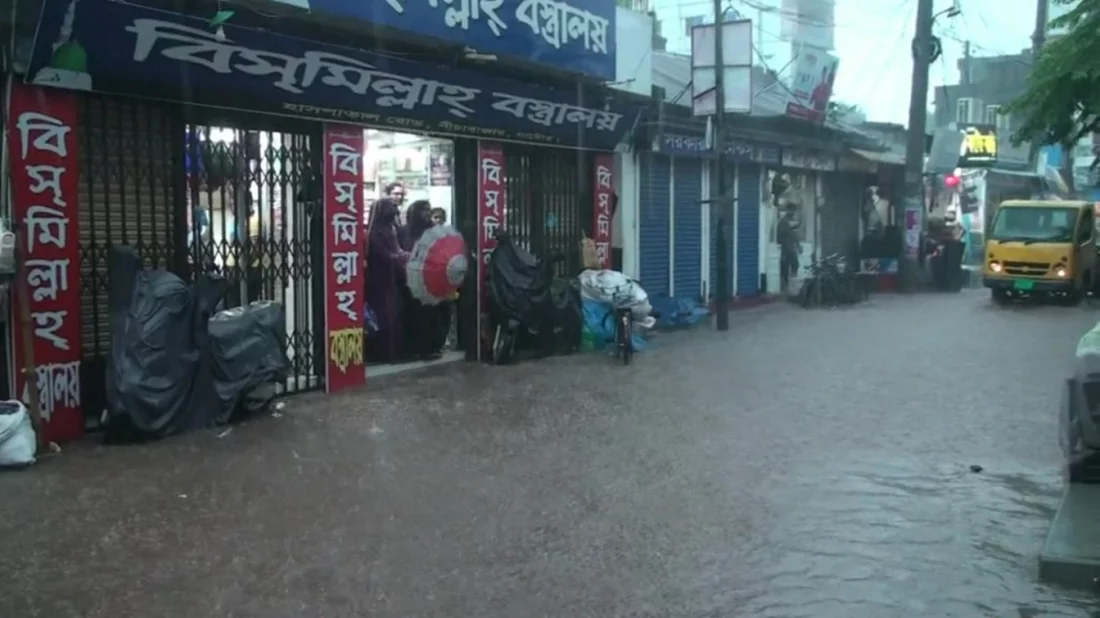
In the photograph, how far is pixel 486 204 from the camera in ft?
45.4

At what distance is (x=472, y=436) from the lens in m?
9.27

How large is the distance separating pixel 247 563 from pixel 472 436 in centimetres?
349

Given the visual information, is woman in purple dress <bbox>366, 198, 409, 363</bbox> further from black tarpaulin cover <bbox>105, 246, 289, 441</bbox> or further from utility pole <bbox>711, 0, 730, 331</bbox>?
utility pole <bbox>711, 0, 730, 331</bbox>

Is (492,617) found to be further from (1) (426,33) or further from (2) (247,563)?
(1) (426,33)

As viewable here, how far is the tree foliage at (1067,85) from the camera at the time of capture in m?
14.7

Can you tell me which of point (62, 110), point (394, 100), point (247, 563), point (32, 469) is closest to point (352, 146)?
point (394, 100)

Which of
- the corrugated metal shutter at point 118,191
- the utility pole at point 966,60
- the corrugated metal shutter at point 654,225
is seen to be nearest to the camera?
the corrugated metal shutter at point 118,191

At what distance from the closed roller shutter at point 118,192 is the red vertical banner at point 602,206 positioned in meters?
7.57

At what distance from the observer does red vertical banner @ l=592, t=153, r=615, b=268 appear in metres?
16.2

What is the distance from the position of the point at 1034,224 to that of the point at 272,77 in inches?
725

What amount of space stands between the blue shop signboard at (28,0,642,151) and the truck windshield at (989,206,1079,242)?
41.7 ft

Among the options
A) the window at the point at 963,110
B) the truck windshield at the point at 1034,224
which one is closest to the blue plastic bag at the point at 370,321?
the truck windshield at the point at 1034,224

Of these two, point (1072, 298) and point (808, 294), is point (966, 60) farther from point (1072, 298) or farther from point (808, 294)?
point (808, 294)

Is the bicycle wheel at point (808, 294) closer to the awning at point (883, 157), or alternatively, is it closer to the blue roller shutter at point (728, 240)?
the blue roller shutter at point (728, 240)
